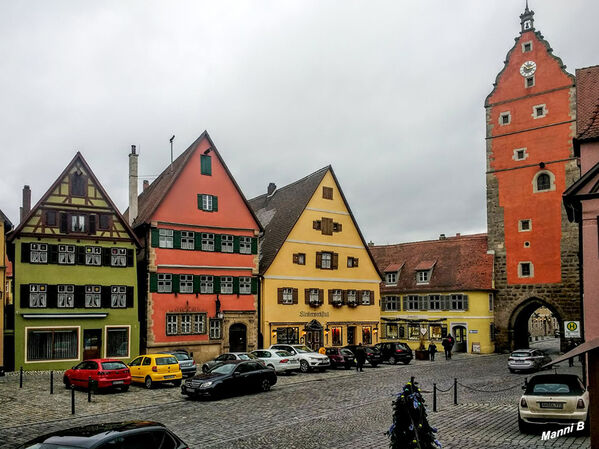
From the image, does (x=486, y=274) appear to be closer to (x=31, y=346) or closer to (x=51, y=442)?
(x=31, y=346)

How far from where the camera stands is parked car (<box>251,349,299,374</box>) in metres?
32.4

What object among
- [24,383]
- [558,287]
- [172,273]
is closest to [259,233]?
[172,273]

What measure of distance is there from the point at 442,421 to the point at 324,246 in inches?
1187

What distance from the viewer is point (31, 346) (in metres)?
33.3

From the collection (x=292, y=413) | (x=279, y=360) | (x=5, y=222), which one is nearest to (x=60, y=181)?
(x=5, y=222)

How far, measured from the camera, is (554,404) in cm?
1528

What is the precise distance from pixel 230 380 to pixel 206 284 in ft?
57.0

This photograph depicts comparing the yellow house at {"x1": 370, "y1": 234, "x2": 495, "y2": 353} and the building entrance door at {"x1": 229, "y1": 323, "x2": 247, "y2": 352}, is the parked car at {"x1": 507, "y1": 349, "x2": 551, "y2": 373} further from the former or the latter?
the building entrance door at {"x1": 229, "y1": 323, "x2": 247, "y2": 352}

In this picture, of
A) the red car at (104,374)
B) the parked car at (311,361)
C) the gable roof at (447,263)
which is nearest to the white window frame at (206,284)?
the parked car at (311,361)

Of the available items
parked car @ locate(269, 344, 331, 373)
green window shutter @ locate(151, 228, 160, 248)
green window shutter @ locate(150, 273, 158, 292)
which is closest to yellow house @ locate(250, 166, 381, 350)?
green window shutter @ locate(150, 273, 158, 292)

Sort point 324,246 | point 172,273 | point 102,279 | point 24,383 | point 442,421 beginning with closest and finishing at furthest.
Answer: point 442,421 < point 24,383 < point 102,279 < point 172,273 < point 324,246

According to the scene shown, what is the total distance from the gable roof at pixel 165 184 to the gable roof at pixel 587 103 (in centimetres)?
2220

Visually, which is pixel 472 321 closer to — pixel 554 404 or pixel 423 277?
pixel 423 277

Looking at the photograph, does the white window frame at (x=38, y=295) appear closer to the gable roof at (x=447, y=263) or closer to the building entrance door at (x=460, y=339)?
the gable roof at (x=447, y=263)
